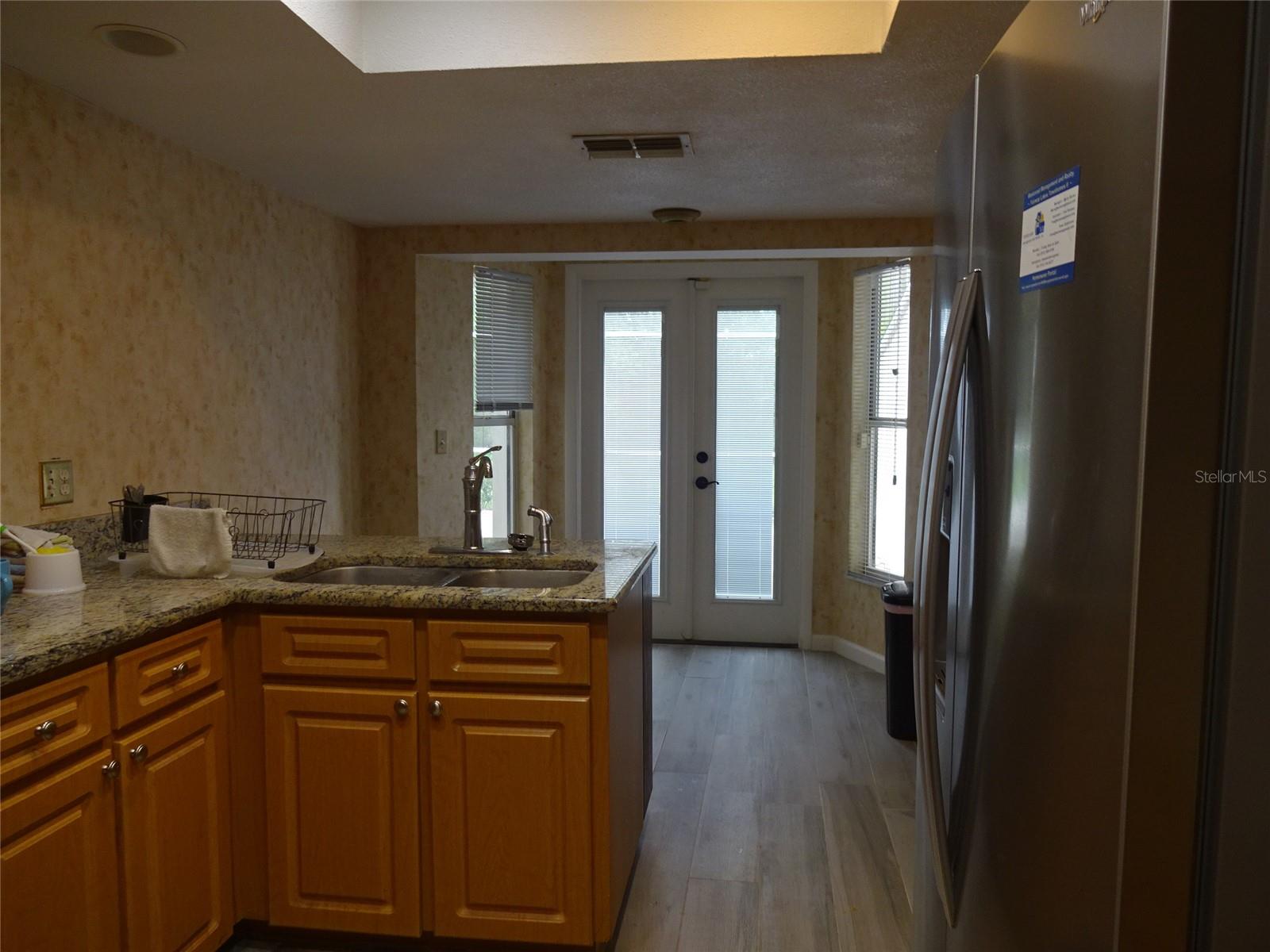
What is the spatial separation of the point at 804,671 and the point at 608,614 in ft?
9.68

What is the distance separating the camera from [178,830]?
6.89ft

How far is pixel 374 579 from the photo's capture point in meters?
2.83

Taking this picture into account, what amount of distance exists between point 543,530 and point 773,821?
4.16 feet

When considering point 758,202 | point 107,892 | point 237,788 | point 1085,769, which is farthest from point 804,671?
point 1085,769

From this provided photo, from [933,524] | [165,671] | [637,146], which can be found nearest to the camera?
[933,524]

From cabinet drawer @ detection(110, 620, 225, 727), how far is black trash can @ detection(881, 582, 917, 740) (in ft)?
8.79

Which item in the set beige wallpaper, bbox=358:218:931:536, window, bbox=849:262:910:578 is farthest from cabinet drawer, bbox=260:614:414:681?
window, bbox=849:262:910:578

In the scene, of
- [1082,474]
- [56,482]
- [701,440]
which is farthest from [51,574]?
[701,440]

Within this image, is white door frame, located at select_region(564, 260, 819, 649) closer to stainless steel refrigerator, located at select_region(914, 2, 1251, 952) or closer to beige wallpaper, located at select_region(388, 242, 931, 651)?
beige wallpaper, located at select_region(388, 242, 931, 651)

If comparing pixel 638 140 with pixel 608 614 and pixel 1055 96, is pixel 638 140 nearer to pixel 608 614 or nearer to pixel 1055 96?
pixel 608 614

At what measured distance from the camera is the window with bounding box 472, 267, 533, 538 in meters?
4.97

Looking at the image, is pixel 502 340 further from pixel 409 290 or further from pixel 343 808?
pixel 343 808

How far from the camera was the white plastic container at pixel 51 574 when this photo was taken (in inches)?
84.2

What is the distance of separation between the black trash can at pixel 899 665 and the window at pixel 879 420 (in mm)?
815
